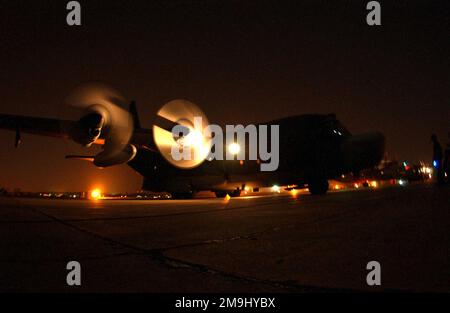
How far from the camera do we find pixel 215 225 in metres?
5.02

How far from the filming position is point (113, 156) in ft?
47.5

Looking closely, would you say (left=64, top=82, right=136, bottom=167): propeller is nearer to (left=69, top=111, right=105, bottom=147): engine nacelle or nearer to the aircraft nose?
(left=69, top=111, right=105, bottom=147): engine nacelle

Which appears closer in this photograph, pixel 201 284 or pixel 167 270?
pixel 201 284

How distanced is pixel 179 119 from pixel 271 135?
182 inches

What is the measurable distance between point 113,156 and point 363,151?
10.5m

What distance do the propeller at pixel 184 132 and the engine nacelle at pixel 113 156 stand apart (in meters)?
1.39

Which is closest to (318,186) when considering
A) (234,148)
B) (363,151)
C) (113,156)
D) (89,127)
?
(363,151)


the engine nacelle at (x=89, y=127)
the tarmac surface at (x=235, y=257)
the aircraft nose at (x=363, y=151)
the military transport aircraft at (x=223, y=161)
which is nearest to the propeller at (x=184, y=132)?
the military transport aircraft at (x=223, y=161)

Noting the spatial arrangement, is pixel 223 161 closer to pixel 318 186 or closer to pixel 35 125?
pixel 318 186

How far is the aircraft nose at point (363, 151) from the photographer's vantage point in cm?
1352

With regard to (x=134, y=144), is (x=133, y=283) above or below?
below

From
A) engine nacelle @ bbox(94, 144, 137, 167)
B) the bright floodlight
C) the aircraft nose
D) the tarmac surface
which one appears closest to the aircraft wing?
engine nacelle @ bbox(94, 144, 137, 167)
